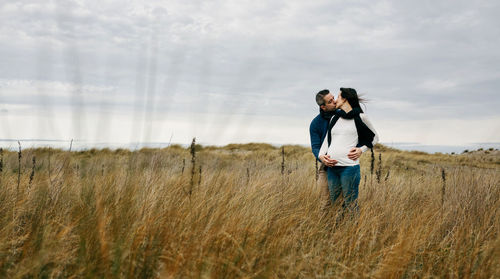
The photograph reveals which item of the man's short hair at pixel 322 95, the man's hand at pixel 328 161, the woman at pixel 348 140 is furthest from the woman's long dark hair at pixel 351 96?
the man's hand at pixel 328 161

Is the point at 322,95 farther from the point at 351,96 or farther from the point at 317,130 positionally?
the point at 317,130

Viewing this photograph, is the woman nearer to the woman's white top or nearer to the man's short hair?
the woman's white top

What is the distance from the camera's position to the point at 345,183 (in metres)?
3.65

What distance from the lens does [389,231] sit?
3.31m

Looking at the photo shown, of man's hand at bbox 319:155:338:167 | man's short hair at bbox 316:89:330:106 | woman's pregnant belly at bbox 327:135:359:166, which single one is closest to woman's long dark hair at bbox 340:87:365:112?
man's short hair at bbox 316:89:330:106

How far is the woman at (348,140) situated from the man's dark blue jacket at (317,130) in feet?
0.82

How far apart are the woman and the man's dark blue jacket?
9.8 inches

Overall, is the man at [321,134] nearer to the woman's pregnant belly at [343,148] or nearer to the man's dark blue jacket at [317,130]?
the man's dark blue jacket at [317,130]

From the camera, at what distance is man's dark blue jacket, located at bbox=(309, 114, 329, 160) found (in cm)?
404

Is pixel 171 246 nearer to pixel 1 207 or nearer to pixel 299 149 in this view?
pixel 1 207

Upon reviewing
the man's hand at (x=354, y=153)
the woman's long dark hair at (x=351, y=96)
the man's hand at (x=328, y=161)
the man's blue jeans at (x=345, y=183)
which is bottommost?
the man's blue jeans at (x=345, y=183)

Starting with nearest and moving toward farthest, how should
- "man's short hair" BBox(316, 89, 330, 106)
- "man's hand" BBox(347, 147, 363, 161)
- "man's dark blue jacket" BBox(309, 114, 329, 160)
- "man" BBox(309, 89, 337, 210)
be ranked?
"man's hand" BBox(347, 147, 363, 161)
"man's short hair" BBox(316, 89, 330, 106)
"man" BBox(309, 89, 337, 210)
"man's dark blue jacket" BBox(309, 114, 329, 160)

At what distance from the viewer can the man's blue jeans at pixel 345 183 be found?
12.0ft

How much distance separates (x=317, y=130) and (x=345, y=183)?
77cm
